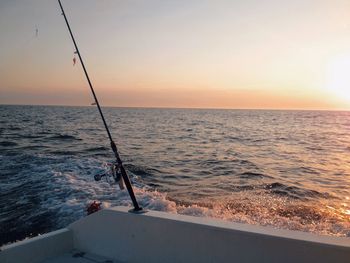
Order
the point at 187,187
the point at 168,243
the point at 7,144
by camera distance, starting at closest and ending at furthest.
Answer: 1. the point at 168,243
2. the point at 187,187
3. the point at 7,144

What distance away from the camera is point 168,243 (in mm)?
3158

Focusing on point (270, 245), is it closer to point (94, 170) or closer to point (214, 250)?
point (214, 250)

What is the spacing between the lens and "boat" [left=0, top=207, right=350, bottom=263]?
260cm

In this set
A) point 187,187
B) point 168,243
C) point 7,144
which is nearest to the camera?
point 168,243

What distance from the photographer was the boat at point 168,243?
2600mm

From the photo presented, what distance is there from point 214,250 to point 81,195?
5749mm

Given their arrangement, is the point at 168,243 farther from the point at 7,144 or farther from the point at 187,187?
the point at 7,144

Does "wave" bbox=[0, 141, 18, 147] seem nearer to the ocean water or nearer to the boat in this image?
the ocean water

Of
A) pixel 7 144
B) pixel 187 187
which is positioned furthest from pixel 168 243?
pixel 7 144

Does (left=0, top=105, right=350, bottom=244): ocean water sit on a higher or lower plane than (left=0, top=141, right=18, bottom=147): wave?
lower

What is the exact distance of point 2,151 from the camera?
48.9 ft

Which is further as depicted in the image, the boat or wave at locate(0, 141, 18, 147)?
wave at locate(0, 141, 18, 147)

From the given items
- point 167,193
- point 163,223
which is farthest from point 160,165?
point 163,223

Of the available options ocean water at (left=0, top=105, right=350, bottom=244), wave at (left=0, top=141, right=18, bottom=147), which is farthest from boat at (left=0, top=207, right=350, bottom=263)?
wave at (left=0, top=141, right=18, bottom=147)
